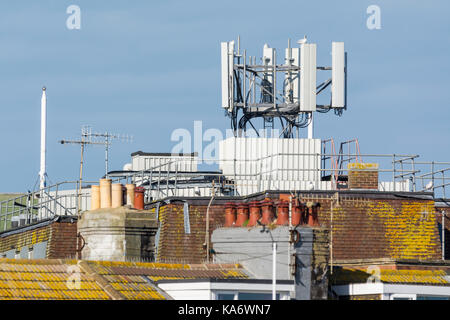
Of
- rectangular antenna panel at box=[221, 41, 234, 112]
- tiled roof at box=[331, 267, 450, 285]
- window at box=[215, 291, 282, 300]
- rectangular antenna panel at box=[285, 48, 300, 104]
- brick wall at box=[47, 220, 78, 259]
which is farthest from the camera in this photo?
rectangular antenna panel at box=[285, 48, 300, 104]

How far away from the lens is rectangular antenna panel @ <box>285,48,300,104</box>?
2781 inches

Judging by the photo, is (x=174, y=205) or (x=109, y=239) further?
(x=174, y=205)

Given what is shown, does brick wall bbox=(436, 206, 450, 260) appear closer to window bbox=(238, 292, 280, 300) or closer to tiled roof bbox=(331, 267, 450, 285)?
tiled roof bbox=(331, 267, 450, 285)

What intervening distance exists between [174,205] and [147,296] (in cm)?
1688

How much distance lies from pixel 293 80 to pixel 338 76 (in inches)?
118

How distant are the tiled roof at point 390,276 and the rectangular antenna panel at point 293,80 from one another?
25.6 metres

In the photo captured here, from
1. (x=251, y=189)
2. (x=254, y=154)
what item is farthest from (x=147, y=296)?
(x=254, y=154)

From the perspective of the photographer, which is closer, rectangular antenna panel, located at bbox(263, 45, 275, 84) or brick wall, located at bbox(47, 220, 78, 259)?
brick wall, located at bbox(47, 220, 78, 259)

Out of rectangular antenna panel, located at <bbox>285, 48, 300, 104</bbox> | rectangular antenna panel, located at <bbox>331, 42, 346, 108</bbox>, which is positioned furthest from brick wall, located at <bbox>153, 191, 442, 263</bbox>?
rectangular antenna panel, located at <bbox>285, 48, 300, 104</bbox>

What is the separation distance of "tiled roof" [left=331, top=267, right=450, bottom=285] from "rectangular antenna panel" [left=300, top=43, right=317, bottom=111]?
22615 millimetres

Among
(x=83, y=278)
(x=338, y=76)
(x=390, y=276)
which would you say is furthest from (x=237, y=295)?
(x=338, y=76)

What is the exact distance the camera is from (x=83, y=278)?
3812 cm

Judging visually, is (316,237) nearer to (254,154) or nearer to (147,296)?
(147,296)
